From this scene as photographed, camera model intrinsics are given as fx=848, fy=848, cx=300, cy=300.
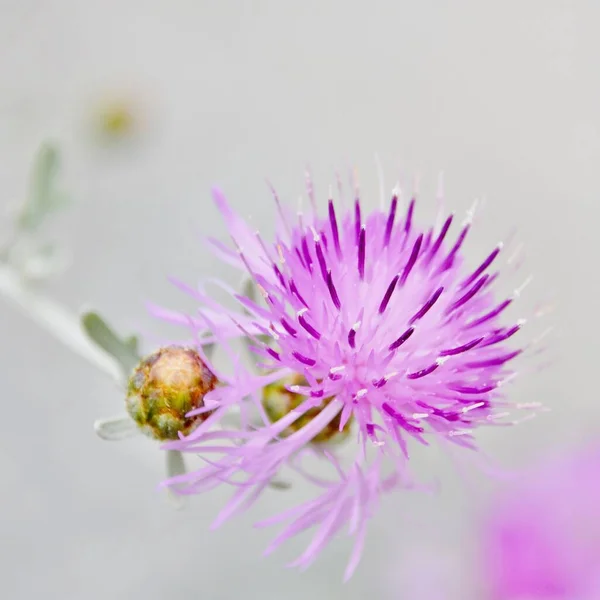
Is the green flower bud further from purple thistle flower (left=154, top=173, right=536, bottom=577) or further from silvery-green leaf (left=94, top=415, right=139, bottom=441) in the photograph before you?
silvery-green leaf (left=94, top=415, right=139, bottom=441)

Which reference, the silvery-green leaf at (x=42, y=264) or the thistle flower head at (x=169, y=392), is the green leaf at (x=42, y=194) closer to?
the silvery-green leaf at (x=42, y=264)

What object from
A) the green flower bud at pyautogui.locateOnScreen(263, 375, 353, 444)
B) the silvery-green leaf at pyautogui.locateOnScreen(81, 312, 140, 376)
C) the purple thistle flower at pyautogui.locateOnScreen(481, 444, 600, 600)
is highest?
the green flower bud at pyautogui.locateOnScreen(263, 375, 353, 444)

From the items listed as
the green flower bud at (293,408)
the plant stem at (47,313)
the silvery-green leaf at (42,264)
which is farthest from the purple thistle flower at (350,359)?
the silvery-green leaf at (42,264)

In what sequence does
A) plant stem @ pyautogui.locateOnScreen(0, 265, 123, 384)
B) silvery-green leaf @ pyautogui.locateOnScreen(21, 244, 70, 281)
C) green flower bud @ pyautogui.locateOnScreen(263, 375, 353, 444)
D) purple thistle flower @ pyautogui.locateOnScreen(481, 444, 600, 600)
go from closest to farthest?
green flower bud @ pyautogui.locateOnScreen(263, 375, 353, 444) < plant stem @ pyautogui.locateOnScreen(0, 265, 123, 384) < silvery-green leaf @ pyautogui.locateOnScreen(21, 244, 70, 281) < purple thistle flower @ pyautogui.locateOnScreen(481, 444, 600, 600)

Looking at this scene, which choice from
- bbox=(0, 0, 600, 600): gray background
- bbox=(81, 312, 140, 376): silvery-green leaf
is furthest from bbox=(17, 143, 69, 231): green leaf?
bbox=(0, 0, 600, 600): gray background

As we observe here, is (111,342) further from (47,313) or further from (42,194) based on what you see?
(42,194)

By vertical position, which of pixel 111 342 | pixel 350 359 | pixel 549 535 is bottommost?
pixel 549 535

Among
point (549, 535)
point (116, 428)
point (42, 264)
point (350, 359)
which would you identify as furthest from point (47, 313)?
point (549, 535)
